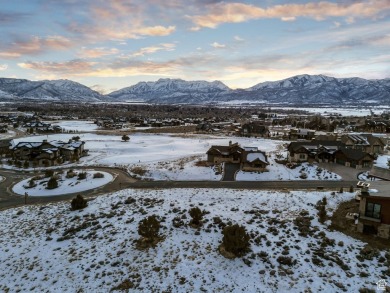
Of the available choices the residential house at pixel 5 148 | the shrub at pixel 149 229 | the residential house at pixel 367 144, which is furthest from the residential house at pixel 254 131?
the shrub at pixel 149 229

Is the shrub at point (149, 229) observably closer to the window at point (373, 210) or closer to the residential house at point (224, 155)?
the window at point (373, 210)

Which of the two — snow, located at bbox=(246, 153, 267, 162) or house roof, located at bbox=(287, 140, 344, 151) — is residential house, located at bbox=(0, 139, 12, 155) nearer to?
snow, located at bbox=(246, 153, 267, 162)

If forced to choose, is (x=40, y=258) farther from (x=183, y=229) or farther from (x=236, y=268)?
(x=236, y=268)

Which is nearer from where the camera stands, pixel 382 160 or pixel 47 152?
pixel 382 160

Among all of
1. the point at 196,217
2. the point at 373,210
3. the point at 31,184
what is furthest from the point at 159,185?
the point at 373,210

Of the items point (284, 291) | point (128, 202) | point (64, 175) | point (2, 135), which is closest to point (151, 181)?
point (128, 202)

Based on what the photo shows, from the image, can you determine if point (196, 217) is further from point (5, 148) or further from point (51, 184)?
point (5, 148)
